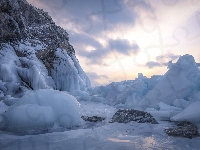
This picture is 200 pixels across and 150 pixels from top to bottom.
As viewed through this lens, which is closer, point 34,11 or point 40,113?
point 40,113

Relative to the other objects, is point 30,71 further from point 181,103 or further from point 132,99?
point 181,103

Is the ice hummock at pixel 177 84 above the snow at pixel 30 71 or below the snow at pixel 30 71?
below

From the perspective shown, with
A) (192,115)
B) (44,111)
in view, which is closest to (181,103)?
(192,115)

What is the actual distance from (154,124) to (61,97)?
2955 millimetres

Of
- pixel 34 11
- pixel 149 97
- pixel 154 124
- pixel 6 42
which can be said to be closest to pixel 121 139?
pixel 154 124

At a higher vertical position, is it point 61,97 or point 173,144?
point 61,97

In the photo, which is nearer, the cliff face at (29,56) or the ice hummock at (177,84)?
the ice hummock at (177,84)

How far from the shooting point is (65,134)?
12.4 ft

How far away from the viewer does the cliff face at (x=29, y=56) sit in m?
10.7

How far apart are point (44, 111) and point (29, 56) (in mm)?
10165

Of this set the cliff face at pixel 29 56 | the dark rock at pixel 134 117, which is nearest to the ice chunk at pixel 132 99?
the dark rock at pixel 134 117

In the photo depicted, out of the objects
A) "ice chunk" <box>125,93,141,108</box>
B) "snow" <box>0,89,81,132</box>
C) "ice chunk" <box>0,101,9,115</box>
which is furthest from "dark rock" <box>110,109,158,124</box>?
"ice chunk" <box>125,93,141,108</box>

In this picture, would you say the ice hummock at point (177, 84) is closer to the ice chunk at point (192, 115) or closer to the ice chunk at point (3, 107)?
the ice chunk at point (192, 115)

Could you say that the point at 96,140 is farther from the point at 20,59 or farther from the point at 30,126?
the point at 20,59
